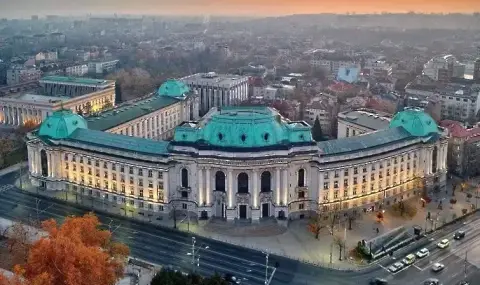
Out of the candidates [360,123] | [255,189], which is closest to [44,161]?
[255,189]

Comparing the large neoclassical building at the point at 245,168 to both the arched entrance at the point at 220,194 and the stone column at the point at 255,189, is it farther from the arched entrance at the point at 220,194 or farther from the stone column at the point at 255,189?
the arched entrance at the point at 220,194

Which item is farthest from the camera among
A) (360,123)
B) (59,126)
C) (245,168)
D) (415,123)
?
(360,123)

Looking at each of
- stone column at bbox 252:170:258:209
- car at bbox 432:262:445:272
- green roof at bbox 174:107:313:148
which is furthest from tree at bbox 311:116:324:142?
car at bbox 432:262:445:272

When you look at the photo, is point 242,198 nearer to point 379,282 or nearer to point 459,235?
point 379,282

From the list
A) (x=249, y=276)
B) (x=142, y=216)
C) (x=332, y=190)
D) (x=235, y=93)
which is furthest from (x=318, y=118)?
(x=249, y=276)

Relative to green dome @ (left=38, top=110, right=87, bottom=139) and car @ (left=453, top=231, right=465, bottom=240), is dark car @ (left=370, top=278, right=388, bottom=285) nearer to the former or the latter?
car @ (left=453, top=231, right=465, bottom=240)

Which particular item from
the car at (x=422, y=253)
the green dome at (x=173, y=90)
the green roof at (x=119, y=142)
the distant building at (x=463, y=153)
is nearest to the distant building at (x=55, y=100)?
the green dome at (x=173, y=90)
